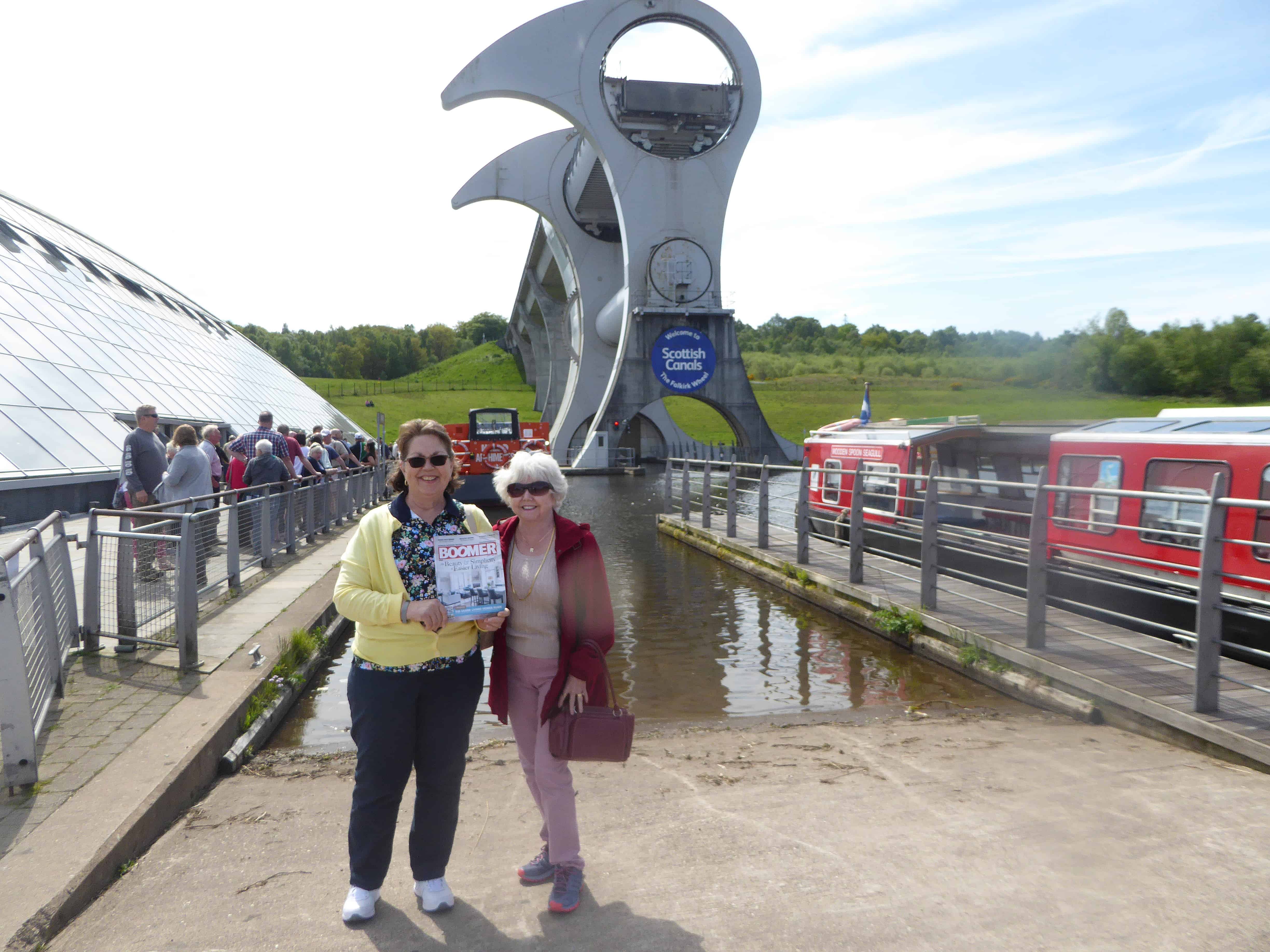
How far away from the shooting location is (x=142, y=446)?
420 inches

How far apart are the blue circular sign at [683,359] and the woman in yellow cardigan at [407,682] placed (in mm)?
40629

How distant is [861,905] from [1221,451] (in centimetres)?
695

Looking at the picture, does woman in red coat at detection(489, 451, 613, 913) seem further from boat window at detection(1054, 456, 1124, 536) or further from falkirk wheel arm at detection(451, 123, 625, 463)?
falkirk wheel arm at detection(451, 123, 625, 463)

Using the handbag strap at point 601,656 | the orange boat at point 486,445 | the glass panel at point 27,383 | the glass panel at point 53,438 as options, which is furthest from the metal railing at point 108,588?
the orange boat at point 486,445

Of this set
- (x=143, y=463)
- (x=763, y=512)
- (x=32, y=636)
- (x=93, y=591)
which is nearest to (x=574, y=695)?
(x=32, y=636)

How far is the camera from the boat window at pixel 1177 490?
859 centimetres

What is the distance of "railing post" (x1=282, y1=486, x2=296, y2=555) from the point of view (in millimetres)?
13812

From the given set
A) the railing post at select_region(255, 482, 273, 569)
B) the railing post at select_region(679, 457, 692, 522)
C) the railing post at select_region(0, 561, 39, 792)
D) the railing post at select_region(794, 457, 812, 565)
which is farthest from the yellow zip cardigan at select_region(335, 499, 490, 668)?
the railing post at select_region(679, 457, 692, 522)

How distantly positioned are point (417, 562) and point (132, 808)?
1.92 meters

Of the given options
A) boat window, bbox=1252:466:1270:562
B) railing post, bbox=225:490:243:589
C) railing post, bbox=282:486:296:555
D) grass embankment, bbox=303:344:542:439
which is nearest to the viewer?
boat window, bbox=1252:466:1270:562

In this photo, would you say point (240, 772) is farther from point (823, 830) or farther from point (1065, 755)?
point (1065, 755)

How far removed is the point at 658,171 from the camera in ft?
143

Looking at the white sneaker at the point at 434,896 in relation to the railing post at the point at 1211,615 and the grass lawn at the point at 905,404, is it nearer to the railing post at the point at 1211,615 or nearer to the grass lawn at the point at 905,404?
the railing post at the point at 1211,615

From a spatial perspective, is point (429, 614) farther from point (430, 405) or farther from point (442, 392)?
point (442, 392)
